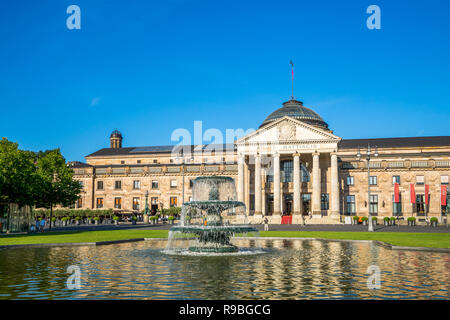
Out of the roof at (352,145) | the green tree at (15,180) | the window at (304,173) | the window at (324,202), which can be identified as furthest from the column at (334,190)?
the green tree at (15,180)

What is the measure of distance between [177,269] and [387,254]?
34.4ft

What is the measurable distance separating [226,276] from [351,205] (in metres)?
65.4

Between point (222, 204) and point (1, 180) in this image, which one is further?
point (1, 180)

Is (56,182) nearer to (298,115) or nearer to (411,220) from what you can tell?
(298,115)

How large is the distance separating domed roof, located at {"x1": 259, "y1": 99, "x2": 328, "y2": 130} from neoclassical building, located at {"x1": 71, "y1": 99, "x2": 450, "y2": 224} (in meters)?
0.24

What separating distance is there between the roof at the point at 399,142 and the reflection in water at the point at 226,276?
67.2 meters

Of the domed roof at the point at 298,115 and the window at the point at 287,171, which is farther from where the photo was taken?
the domed roof at the point at 298,115

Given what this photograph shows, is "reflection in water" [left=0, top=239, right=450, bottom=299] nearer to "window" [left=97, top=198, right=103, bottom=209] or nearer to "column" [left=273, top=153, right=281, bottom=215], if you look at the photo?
"column" [left=273, top=153, right=281, bottom=215]

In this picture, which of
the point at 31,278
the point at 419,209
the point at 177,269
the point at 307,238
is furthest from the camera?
the point at 419,209

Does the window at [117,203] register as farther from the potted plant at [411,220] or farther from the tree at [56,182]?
the potted plant at [411,220]

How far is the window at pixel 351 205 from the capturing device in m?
74.8
